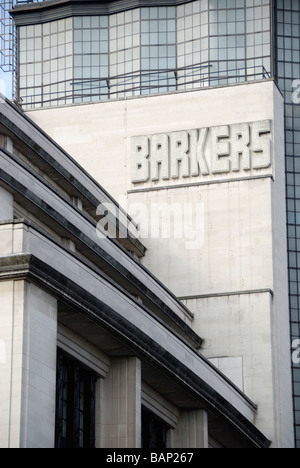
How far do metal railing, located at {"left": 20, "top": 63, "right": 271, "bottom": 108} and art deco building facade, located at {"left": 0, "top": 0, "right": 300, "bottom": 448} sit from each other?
11 cm

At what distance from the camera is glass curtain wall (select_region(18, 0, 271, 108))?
72.2m

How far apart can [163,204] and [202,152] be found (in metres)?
3.71

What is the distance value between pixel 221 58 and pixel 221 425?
25.6 metres

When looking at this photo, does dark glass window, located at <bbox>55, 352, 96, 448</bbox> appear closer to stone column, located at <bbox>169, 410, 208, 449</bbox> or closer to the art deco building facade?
the art deco building facade

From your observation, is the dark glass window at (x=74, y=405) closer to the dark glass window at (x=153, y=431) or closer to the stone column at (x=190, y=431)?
the dark glass window at (x=153, y=431)

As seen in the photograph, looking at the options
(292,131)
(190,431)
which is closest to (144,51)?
(292,131)

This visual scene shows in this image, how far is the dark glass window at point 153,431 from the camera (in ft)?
161

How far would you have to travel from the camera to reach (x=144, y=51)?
243 feet

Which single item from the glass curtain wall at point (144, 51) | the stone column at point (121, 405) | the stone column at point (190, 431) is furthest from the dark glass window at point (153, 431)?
the glass curtain wall at point (144, 51)

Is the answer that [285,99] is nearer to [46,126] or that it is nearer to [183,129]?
[183,129]

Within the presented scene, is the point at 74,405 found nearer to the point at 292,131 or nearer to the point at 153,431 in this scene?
the point at 153,431

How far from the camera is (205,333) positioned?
64812 mm

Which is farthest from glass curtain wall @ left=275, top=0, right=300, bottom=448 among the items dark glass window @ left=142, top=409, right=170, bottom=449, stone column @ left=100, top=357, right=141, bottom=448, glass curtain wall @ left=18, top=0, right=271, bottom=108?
stone column @ left=100, top=357, right=141, bottom=448
